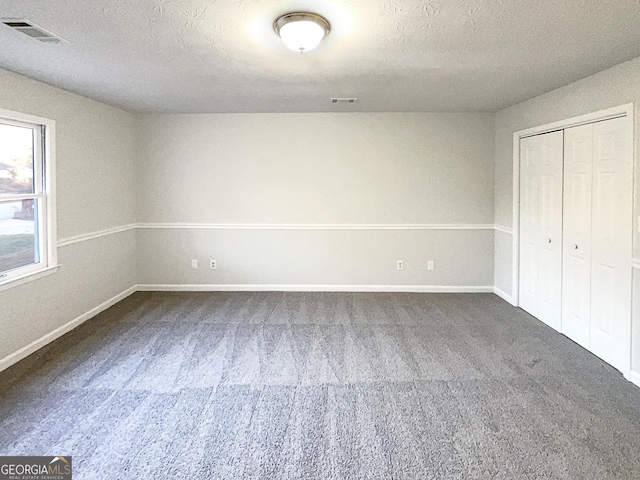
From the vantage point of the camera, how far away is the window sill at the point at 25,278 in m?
3.55

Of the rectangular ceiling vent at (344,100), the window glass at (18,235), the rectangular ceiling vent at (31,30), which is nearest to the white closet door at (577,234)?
the rectangular ceiling vent at (344,100)

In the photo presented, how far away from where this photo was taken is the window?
3.69m

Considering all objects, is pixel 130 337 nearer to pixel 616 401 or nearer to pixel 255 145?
pixel 255 145

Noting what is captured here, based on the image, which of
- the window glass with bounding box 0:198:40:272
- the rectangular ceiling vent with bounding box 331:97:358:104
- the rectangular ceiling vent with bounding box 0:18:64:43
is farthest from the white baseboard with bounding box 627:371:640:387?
the window glass with bounding box 0:198:40:272

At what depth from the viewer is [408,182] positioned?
6004 mm

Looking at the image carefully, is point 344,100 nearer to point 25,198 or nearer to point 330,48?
point 330,48

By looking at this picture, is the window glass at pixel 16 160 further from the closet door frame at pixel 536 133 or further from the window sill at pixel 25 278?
the closet door frame at pixel 536 133

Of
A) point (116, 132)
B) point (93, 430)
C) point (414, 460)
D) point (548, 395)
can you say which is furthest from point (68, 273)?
point (548, 395)

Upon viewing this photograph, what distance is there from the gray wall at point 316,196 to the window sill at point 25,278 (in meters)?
1.99

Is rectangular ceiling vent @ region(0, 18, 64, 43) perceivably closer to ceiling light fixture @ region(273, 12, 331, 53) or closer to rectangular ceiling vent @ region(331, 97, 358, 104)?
ceiling light fixture @ region(273, 12, 331, 53)

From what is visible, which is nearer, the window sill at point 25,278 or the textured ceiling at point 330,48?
the textured ceiling at point 330,48

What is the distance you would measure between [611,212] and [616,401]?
4.85ft

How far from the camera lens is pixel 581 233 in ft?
13.3

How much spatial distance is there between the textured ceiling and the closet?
23.9 inches
